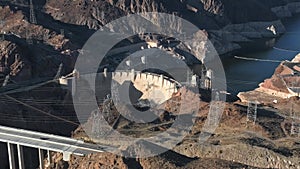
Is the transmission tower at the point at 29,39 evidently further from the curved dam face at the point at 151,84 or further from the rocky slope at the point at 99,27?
the curved dam face at the point at 151,84

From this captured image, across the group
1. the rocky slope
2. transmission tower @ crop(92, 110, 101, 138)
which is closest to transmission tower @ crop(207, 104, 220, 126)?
the rocky slope

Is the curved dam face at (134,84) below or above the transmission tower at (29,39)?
below

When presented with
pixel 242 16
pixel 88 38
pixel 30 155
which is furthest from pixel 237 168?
pixel 242 16

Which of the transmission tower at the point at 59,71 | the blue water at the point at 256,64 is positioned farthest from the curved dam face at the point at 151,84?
→ the blue water at the point at 256,64

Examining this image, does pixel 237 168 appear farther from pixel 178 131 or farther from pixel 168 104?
pixel 168 104

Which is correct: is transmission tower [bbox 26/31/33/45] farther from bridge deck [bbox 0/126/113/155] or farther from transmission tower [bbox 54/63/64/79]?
bridge deck [bbox 0/126/113/155]

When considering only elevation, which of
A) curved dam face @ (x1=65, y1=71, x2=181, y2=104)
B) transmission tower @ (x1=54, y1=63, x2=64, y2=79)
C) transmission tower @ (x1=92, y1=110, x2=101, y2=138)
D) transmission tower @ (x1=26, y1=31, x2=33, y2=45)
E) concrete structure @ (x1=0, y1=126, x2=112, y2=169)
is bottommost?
concrete structure @ (x1=0, y1=126, x2=112, y2=169)

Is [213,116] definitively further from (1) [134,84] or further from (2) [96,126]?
(1) [134,84]
